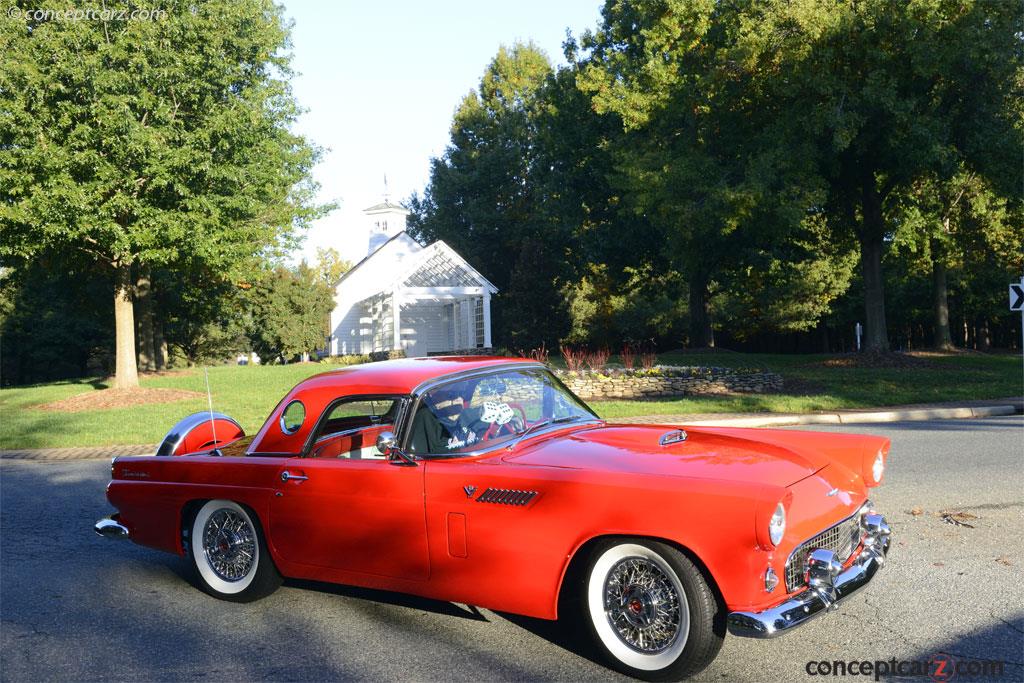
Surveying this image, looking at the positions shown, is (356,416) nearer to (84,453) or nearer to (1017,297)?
(84,453)

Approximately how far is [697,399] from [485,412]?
48.0 ft

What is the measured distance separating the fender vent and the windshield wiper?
41 cm

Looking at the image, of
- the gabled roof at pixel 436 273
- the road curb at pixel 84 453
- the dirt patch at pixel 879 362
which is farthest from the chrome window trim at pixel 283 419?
the gabled roof at pixel 436 273

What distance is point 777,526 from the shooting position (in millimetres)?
3852

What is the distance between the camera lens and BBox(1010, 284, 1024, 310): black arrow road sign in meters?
16.7

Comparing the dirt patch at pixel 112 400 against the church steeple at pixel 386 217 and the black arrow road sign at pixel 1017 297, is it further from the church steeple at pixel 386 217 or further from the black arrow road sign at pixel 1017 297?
the church steeple at pixel 386 217

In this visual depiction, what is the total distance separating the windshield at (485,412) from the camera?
499cm

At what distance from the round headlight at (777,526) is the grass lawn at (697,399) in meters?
12.5

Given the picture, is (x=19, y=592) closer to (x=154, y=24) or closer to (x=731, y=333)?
(x=154, y=24)

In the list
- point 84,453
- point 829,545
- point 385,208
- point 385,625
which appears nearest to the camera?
point 829,545

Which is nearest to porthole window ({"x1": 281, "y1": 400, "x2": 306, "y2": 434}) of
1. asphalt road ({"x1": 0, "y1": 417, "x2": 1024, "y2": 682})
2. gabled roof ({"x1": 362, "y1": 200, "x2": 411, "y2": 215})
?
asphalt road ({"x1": 0, "y1": 417, "x2": 1024, "y2": 682})

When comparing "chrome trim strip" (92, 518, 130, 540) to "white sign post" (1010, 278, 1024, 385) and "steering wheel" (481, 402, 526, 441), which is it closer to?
"steering wheel" (481, 402, 526, 441)

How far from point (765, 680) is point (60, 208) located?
754 inches

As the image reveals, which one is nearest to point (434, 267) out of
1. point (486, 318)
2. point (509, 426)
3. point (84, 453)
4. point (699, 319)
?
point (486, 318)
